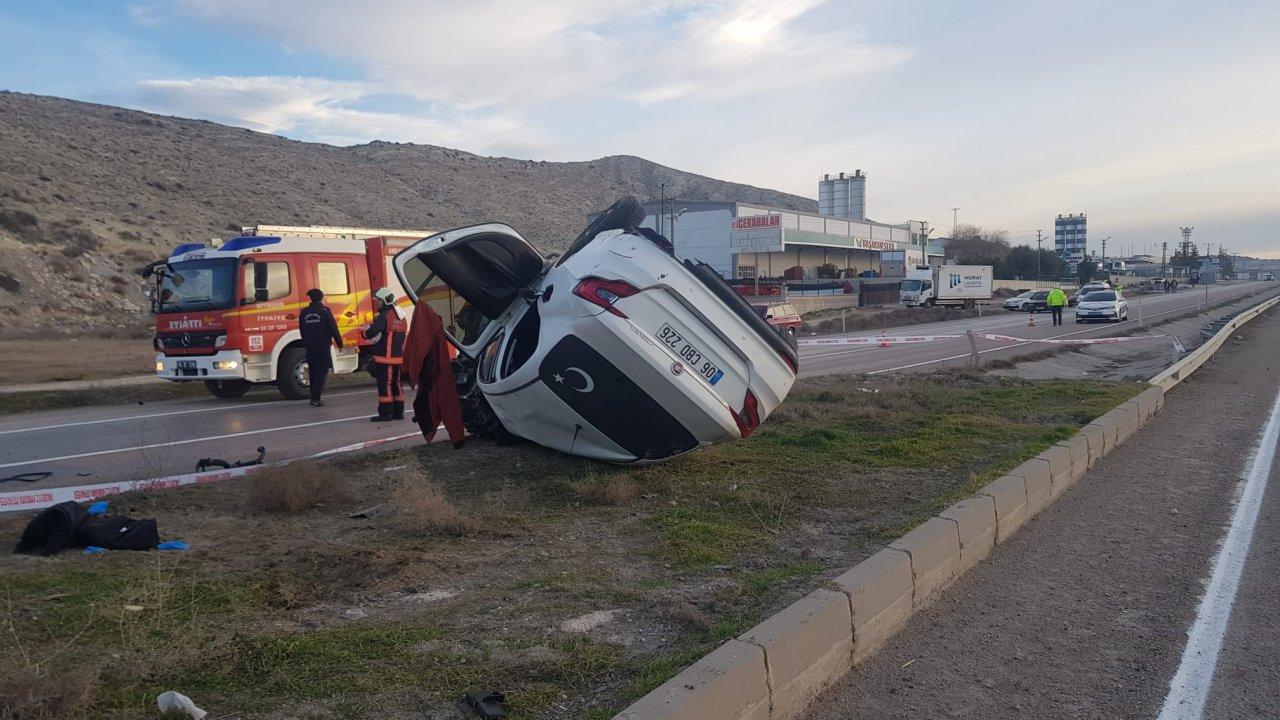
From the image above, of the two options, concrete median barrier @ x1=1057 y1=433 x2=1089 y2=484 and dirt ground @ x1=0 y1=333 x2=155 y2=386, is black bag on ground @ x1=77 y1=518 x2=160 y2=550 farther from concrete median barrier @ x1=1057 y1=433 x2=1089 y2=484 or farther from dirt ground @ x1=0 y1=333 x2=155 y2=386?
dirt ground @ x1=0 y1=333 x2=155 y2=386

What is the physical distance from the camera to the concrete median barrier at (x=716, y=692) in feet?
10.3

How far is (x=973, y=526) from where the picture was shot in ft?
18.8

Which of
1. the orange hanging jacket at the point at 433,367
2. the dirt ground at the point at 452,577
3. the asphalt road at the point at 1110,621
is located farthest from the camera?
the orange hanging jacket at the point at 433,367

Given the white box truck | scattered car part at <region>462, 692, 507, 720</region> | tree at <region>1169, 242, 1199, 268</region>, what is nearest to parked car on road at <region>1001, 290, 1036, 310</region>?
the white box truck

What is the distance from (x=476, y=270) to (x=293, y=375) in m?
8.34

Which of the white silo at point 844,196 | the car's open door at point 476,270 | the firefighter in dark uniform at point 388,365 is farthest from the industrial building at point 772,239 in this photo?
the car's open door at point 476,270

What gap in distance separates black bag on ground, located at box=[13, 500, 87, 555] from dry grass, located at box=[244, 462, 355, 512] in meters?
1.25

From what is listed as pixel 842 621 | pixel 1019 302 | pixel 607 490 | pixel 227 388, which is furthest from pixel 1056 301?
pixel 842 621

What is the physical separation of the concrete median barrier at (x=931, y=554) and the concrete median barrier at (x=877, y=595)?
0.10m

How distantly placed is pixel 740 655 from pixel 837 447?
5.47 metres

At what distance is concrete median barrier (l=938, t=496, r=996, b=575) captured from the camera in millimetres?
5570

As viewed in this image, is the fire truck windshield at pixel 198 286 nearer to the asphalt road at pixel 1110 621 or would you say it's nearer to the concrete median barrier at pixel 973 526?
the concrete median barrier at pixel 973 526

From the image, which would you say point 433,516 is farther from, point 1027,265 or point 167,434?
point 1027,265

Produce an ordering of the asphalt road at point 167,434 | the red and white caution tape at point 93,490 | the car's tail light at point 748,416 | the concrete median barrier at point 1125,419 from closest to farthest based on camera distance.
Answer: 1. the car's tail light at point 748,416
2. the red and white caution tape at point 93,490
3. the asphalt road at point 167,434
4. the concrete median barrier at point 1125,419
